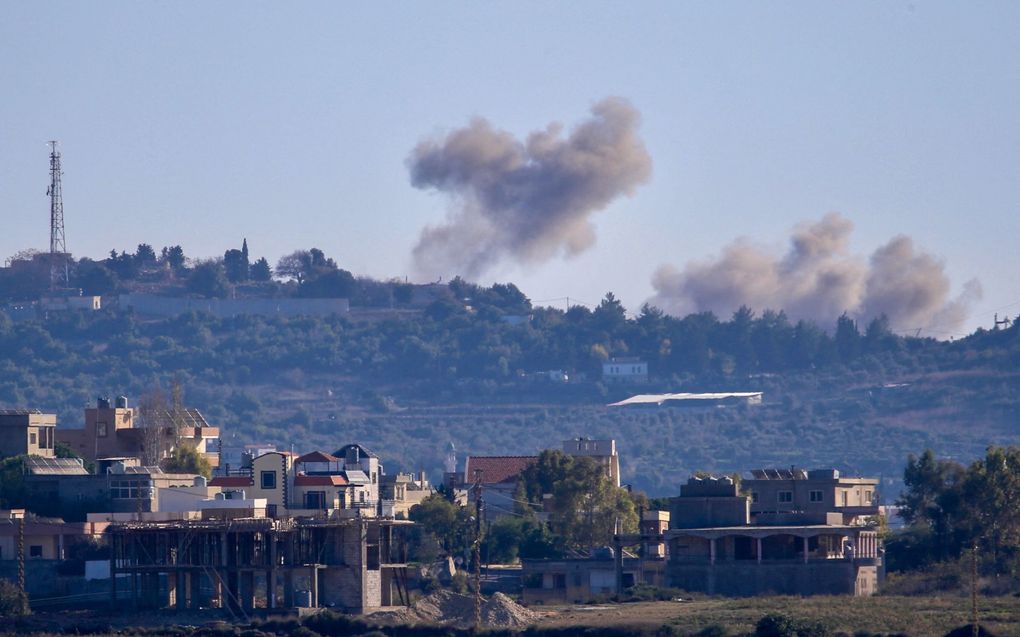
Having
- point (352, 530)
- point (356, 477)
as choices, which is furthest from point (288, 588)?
point (356, 477)

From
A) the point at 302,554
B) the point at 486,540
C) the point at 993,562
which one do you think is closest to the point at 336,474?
the point at 486,540

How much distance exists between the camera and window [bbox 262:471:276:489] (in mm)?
89438

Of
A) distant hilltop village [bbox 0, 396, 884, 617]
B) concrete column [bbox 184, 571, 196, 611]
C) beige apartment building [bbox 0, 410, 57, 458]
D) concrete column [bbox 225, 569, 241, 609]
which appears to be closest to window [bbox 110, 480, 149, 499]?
distant hilltop village [bbox 0, 396, 884, 617]

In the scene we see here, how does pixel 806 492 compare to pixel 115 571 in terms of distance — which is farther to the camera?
pixel 806 492

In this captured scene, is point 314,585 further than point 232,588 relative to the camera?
No

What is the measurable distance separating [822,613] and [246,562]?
19.2 meters

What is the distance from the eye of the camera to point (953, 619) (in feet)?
225

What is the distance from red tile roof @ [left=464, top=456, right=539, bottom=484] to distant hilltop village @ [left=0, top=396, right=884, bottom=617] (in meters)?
8.15

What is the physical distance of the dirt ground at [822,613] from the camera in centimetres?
6731

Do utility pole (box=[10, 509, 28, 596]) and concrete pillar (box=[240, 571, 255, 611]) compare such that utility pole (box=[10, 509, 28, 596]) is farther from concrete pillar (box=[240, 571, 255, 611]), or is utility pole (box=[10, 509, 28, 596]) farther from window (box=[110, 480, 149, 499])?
concrete pillar (box=[240, 571, 255, 611])

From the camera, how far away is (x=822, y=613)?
7031 cm

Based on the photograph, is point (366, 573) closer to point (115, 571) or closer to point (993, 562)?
point (115, 571)

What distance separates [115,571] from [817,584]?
2315cm

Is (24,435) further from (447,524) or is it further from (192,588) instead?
(192,588)
